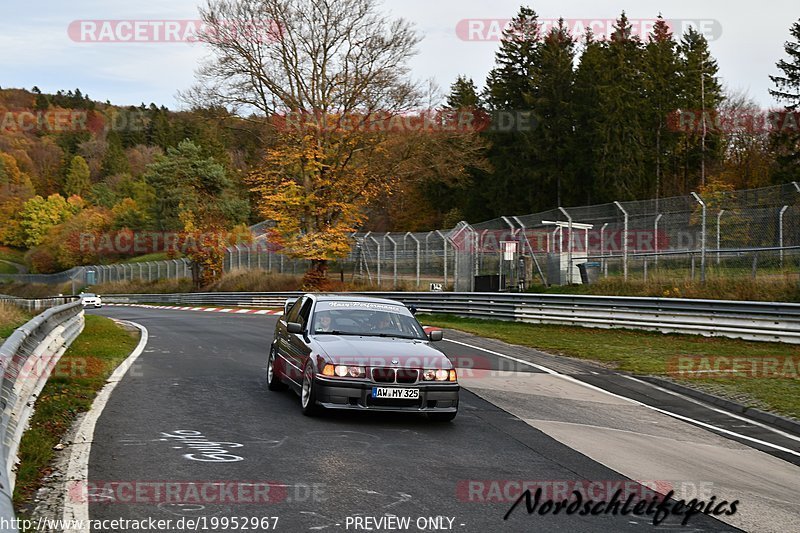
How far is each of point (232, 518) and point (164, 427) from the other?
339 centimetres

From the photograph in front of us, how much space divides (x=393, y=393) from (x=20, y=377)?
370 centimetres

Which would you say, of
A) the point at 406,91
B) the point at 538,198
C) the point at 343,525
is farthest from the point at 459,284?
the point at 538,198

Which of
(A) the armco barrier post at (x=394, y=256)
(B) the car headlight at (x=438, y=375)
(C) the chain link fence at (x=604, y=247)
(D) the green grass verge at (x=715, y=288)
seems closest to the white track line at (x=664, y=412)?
(B) the car headlight at (x=438, y=375)

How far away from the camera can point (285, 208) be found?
40375mm

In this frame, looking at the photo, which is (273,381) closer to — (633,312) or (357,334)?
(357,334)

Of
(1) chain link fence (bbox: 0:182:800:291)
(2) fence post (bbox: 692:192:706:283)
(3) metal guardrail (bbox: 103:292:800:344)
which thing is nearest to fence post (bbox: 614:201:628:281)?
(1) chain link fence (bbox: 0:182:800:291)

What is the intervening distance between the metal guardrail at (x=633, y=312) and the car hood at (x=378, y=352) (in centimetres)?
1120

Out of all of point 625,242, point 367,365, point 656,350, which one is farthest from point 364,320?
point 625,242

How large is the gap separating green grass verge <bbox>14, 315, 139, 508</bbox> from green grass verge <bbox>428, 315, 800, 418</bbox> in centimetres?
892

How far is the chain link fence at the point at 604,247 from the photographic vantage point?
70.3 feet

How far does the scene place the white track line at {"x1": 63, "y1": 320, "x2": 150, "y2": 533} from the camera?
5.45 m

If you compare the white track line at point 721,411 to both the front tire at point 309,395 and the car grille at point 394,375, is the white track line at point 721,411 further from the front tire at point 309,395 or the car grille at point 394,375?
the front tire at point 309,395

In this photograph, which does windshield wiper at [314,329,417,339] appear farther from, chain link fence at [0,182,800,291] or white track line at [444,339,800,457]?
chain link fence at [0,182,800,291]

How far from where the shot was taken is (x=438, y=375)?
9.46 metres
